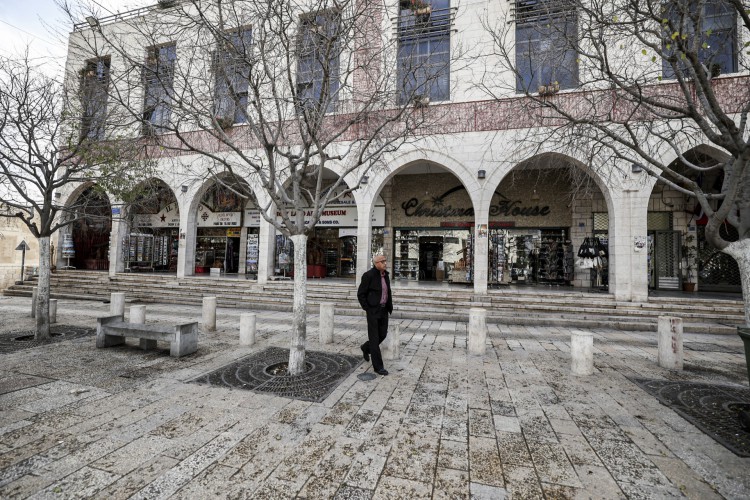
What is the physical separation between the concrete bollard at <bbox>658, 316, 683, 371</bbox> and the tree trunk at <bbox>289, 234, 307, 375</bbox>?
6.34 metres

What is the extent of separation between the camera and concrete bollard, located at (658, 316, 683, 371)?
5746 millimetres

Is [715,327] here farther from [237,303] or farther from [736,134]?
[237,303]

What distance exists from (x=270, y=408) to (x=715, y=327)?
11578 mm

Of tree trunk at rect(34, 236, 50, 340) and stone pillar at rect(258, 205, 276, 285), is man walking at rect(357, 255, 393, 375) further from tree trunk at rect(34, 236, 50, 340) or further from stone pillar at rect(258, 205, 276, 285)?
stone pillar at rect(258, 205, 276, 285)

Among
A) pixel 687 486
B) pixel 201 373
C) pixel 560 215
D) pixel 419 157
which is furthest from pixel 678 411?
pixel 560 215

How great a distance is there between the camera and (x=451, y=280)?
16.0 m

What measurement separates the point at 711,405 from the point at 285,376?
5.71 meters

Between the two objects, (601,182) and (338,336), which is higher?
(601,182)

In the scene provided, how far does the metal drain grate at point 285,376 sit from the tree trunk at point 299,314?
0.21 metres

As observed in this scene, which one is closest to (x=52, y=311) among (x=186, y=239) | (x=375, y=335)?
(x=186, y=239)

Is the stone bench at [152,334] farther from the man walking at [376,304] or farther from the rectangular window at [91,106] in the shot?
the rectangular window at [91,106]

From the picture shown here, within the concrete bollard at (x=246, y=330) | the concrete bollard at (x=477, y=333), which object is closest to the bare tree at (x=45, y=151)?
the concrete bollard at (x=246, y=330)

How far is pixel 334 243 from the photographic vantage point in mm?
18469

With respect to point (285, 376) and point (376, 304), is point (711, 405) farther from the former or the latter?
point (285, 376)
